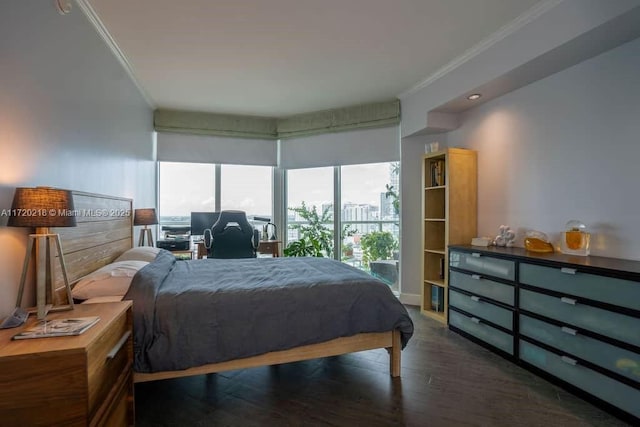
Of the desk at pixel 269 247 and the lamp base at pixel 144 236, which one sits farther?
the desk at pixel 269 247

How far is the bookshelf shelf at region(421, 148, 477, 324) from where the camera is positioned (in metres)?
3.36

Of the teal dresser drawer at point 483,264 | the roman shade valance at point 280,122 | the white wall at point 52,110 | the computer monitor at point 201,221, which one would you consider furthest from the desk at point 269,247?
the teal dresser drawer at point 483,264

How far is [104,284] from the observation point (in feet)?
6.36

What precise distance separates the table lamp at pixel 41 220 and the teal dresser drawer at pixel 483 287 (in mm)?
2951

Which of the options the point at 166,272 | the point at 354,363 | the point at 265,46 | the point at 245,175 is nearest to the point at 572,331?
the point at 354,363

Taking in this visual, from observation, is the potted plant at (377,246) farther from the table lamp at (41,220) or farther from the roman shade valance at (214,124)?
the table lamp at (41,220)

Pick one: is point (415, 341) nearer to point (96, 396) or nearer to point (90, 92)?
point (96, 396)

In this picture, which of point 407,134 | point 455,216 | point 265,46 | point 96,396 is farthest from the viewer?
point 407,134

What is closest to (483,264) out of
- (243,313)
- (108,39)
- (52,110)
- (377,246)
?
(377,246)

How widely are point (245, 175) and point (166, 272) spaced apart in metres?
2.78

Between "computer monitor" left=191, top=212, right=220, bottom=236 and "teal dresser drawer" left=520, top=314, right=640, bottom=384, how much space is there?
3.86 meters

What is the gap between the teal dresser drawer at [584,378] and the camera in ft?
5.77

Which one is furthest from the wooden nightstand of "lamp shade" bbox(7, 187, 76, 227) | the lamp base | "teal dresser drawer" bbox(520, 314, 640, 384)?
"teal dresser drawer" bbox(520, 314, 640, 384)

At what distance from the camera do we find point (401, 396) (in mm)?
2047
